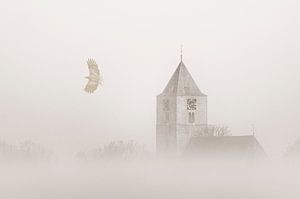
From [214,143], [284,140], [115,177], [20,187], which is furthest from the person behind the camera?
[214,143]

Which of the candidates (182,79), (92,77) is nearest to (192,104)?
(182,79)

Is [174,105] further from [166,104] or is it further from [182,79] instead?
[182,79]

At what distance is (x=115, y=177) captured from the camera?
5539mm

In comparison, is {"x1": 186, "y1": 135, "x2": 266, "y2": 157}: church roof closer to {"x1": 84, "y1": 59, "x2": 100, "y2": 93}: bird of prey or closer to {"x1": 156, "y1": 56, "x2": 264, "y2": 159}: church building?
{"x1": 156, "y1": 56, "x2": 264, "y2": 159}: church building

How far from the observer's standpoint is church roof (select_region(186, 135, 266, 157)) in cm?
591

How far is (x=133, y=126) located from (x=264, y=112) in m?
1.21

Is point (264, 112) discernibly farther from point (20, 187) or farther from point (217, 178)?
point (20, 187)

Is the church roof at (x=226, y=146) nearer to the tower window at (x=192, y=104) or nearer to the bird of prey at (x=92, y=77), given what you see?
the tower window at (x=192, y=104)

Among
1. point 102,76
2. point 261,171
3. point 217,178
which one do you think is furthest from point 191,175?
point 102,76

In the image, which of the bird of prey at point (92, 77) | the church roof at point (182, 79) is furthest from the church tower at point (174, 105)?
the bird of prey at point (92, 77)

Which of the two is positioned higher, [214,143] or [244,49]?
[244,49]

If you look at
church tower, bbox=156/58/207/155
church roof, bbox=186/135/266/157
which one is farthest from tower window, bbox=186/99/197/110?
church roof, bbox=186/135/266/157

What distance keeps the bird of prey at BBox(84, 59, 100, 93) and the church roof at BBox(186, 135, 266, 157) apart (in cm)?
110

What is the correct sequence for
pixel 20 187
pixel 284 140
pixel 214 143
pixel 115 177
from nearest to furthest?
pixel 20 187, pixel 115 177, pixel 284 140, pixel 214 143
